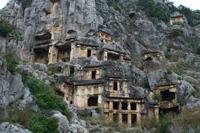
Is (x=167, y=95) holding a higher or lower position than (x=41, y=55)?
lower

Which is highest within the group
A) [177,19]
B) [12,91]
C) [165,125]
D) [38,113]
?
[177,19]

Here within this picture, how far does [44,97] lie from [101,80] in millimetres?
17672

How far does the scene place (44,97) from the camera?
1443 inches

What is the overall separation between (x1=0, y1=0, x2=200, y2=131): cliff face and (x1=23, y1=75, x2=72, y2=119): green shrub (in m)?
12.8

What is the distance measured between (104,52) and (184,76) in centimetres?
1047

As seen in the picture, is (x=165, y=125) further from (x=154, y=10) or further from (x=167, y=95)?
(x=154, y=10)

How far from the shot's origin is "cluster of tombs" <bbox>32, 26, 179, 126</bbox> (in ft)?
171

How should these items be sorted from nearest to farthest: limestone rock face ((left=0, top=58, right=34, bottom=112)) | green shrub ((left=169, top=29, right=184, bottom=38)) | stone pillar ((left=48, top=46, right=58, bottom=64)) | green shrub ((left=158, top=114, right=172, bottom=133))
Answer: limestone rock face ((left=0, top=58, right=34, bottom=112)), green shrub ((left=158, top=114, right=172, bottom=133)), stone pillar ((left=48, top=46, right=58, bottom=64)), green shrub ((left=169, top=29, right=184, bottom=38))

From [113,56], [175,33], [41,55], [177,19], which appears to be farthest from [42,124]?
[177,19]

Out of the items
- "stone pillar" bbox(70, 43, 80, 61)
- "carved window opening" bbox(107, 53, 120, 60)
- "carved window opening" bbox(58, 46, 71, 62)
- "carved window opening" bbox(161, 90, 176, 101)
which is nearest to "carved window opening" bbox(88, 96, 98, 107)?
"carved window opening" bbox(161, 90, 176, 101)

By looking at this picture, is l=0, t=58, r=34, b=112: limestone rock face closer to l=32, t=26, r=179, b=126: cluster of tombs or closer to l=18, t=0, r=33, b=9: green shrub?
l=32, t=26, r=179, b=126: cluster of tombs

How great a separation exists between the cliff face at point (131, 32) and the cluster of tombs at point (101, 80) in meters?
1.27

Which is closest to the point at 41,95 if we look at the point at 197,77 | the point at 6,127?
the point at 6,127

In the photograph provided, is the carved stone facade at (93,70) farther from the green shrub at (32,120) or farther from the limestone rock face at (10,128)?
the limestone rock face at (10,128)
